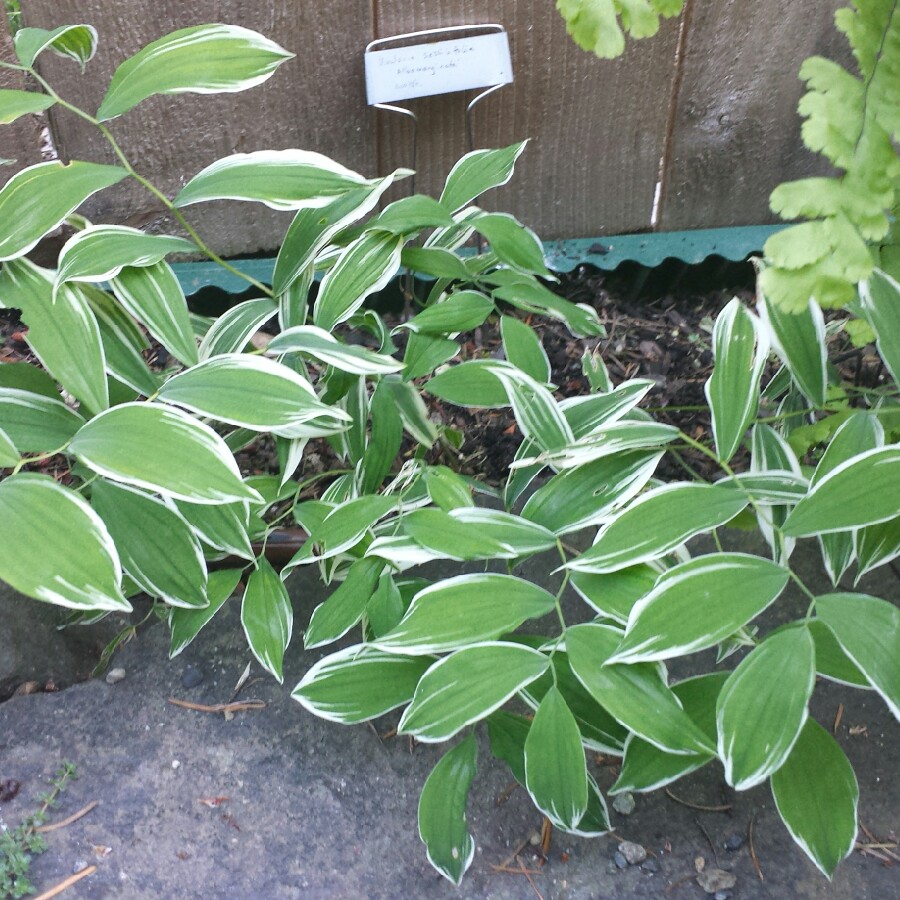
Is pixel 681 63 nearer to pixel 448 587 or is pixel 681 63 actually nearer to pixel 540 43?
pixel 540 43

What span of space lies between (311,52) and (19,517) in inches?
38.2

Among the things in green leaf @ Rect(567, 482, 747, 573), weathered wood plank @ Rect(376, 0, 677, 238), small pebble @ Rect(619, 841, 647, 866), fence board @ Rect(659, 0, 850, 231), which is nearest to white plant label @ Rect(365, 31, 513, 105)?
weathered wood plank @ Rect(376, 0, 677, 238)

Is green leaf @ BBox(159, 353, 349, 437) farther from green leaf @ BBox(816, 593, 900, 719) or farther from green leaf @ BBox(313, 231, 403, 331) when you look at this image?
green leaf @ BBox(816, 593, 900, 719)

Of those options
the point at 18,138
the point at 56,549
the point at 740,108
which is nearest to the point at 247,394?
the point at 56,549

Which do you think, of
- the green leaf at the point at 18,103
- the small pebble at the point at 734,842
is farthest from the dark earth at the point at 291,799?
the green leaf at the point at 18,103

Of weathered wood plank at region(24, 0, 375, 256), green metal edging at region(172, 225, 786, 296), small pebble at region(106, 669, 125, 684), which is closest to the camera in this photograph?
small pebble at region(106, 669, 125, 684)

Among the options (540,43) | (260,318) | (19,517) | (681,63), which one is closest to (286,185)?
(260,318)

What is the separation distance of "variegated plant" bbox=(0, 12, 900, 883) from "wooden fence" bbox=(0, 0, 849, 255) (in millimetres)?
468

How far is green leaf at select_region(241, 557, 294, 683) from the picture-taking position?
0.88 m

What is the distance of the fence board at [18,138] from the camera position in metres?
1.28

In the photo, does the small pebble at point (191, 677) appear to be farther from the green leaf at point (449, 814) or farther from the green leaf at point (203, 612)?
the green leaf at point (449, 814)

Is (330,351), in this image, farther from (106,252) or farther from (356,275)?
(106,252)

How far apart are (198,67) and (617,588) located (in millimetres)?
650

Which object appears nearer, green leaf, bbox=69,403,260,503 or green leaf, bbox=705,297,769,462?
green leaf, bbox=69,403,260,503
